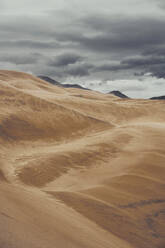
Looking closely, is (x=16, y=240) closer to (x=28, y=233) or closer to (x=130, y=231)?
(x=28, y=233)

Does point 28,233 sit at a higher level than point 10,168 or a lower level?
higher

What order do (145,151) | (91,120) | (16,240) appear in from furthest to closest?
1. (91,120)
2. (145,151)
3. (16,240)

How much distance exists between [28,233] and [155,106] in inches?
1437

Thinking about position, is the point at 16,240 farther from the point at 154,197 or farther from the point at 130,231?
the point at 154,197

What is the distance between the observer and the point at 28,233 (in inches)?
229

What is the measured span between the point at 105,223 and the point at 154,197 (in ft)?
11.8

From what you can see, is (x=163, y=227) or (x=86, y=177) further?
(x=86, y=177)

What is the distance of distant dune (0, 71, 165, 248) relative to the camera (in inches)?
267

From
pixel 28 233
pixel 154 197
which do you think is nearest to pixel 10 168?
pixel 154 197

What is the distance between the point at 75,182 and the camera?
13125 mm

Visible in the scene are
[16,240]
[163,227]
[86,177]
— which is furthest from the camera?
[86,177]

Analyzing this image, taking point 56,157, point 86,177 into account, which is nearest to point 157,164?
point 86,177

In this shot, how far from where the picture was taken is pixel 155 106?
1594 inches

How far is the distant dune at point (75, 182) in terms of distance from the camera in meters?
6.78
